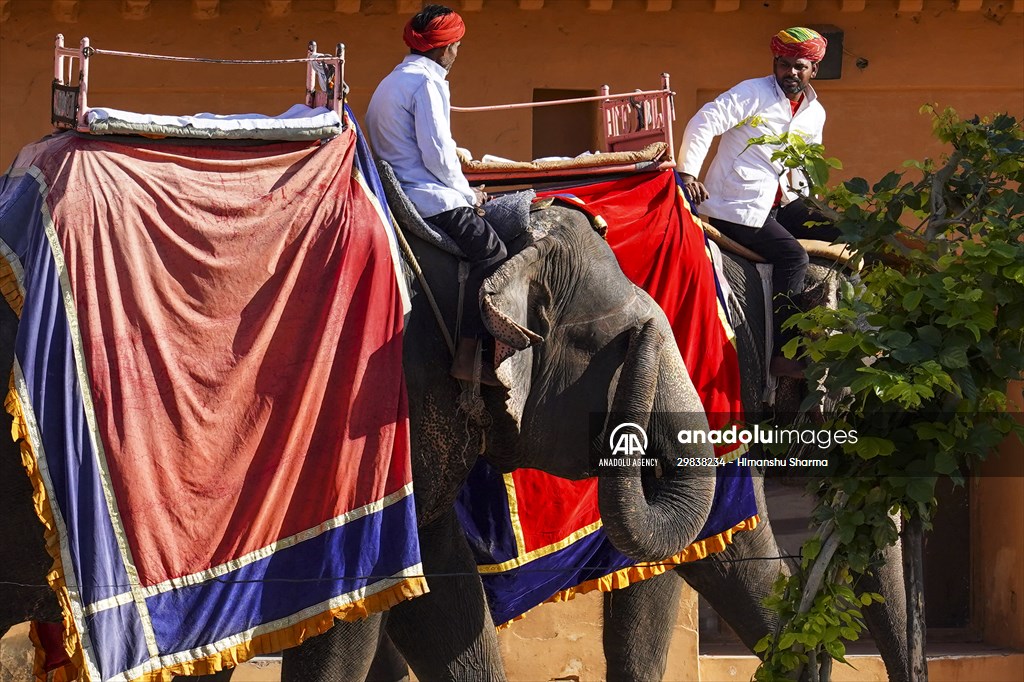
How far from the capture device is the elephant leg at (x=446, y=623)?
5168 mm

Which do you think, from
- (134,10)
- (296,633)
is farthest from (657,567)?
(134,10)

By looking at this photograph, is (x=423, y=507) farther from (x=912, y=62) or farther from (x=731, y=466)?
(x=912, y=62)

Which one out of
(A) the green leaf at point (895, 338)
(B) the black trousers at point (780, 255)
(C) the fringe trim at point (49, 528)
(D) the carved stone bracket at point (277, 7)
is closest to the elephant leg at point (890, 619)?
(B) the black trousers at point (780, 255)

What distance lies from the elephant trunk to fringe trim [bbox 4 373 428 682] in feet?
1.84

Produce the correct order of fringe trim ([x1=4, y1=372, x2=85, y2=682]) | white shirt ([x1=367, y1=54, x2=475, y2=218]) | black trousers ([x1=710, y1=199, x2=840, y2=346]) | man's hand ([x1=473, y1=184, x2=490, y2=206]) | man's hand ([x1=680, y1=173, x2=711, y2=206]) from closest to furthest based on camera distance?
fringe trim ([x1=4, y1=372, x2=85, y2=682]) → white shirt ([x1=367, y1=54, x2=475, y2=218]) → man's hand ([x1=473, y1=184, x2=490, y2=206]) → man's hand ([x1=680, y1=173, x2=711, y2=206]) → black trousers ([x1=710, y1=199, x2=840, y2=346])

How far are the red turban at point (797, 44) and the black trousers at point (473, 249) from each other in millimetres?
1839

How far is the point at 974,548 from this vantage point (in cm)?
843

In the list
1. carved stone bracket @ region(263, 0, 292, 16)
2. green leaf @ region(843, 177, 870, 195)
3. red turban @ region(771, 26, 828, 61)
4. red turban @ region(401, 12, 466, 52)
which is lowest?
green leaf @ region(843, 177, 870, 195)

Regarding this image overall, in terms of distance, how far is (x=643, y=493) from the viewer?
501 cm

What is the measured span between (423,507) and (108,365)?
103 cm

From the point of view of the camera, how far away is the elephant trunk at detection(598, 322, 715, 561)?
4.88m

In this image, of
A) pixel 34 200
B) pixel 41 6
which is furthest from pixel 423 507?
pixel 41 6

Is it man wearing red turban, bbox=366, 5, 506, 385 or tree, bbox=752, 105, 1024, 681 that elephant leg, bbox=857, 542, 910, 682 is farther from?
man wearing red turban, bbox=366, 5, 506, 385

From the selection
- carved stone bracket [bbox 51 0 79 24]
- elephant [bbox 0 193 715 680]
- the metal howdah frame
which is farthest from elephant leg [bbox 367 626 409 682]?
carved stone bracket [bbox 51 0 79 24]
